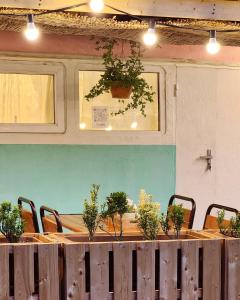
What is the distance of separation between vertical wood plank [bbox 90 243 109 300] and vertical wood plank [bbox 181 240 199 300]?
1.51 ft

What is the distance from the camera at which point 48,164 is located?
705 cm

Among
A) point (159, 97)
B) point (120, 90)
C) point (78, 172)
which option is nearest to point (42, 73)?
point (120, 90)

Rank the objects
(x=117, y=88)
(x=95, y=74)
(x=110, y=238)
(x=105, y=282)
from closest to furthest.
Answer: (x=105, y=282) → (x=110, y=238) → (x=117, y=88) → (x=95, y=74)

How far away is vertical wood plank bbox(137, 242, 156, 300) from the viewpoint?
3.89 m

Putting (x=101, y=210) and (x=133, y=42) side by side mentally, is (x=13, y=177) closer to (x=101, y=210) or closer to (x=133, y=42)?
(x=133, y=42)

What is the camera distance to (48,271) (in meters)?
3.77

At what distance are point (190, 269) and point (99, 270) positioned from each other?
0.54m

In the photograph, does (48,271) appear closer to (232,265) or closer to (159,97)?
(232,265)

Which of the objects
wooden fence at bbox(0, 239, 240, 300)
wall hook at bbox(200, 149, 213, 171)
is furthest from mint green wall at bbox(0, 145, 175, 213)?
wooden fence at bbox(0, 239, 240, 300)

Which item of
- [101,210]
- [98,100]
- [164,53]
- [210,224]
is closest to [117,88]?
[98,100]

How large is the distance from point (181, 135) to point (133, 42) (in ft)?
3.74

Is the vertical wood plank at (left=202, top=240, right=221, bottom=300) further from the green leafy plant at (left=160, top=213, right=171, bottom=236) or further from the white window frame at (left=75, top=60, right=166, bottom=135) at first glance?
the white window frame at (left=75, top=60, right=166, bottom=135)

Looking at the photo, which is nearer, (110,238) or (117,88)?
(110,238)

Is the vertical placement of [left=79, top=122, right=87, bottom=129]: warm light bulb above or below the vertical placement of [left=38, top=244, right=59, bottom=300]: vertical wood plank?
above
